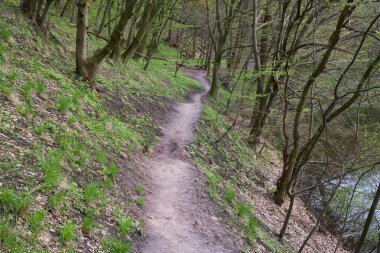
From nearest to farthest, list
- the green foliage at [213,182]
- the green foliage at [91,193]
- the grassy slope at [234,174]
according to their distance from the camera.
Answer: the green foliage at [91,193]
the grassy slope at [234,174]
the green foliage at [213,182]

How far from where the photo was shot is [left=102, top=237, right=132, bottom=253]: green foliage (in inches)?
224

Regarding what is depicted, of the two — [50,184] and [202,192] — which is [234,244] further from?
[50,184]

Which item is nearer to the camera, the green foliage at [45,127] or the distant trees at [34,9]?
the green foliage at [45,127]

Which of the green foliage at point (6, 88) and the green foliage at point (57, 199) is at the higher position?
the green foliage at point (6, 88)

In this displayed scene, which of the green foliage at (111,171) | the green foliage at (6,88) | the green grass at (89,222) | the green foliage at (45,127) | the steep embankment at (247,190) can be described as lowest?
the steep embankment at (247,190)

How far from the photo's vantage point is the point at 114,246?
5797mm

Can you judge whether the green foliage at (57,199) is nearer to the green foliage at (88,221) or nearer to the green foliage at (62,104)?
the green foliage at (88,221)

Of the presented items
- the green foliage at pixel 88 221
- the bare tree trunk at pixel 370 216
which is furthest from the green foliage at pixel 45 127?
the bare tree trunk at pixel 370 216

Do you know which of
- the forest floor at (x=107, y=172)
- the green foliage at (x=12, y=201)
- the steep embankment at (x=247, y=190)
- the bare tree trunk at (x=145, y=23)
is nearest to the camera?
the green foliage at (x=12, y=201)

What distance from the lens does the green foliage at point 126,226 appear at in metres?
6.41

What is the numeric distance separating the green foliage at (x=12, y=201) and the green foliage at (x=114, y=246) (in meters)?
1.44

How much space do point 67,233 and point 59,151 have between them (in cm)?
222

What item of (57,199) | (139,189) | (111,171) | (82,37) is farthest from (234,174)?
(57,199)

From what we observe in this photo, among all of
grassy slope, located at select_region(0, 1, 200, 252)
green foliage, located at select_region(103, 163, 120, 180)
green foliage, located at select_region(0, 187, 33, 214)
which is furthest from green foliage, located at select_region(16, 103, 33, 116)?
green foliage, located at select_region(0, 187, 33, 214)
